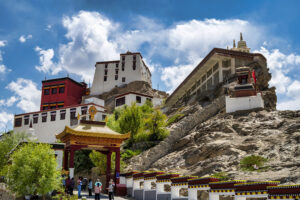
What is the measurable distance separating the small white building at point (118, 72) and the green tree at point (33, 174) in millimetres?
57016

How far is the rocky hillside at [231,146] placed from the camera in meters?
18.5

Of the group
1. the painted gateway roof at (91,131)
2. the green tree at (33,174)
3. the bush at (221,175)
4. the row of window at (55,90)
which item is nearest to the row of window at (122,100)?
the row of window at (55,90)

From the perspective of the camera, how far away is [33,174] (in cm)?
1569

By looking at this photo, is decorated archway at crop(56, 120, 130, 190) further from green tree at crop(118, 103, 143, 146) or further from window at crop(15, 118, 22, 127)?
window at crop(15, 118, 22, 127)

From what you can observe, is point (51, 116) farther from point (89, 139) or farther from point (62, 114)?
point (89, 139)

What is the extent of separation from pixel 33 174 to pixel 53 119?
43125mm

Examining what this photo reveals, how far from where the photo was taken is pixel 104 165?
2616 cm

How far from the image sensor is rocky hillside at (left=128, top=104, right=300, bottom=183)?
18.5 metres

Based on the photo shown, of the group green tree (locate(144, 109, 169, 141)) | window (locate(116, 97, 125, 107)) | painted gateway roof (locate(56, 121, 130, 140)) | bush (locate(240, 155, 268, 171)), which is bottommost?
bush (locate(240, 155, 268, 171))

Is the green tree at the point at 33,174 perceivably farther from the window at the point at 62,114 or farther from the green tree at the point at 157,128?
the window at the point at 62,114

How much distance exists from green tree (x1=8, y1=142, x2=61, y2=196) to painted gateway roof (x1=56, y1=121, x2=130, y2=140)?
14.4ft

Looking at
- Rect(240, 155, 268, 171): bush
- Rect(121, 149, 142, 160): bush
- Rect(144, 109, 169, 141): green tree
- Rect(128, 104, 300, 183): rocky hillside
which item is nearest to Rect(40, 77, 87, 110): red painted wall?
Rect(144, 109, 169, 141): green tree

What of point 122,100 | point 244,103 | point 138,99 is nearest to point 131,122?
point 244,103

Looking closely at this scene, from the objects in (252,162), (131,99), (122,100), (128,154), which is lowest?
(252,162)
